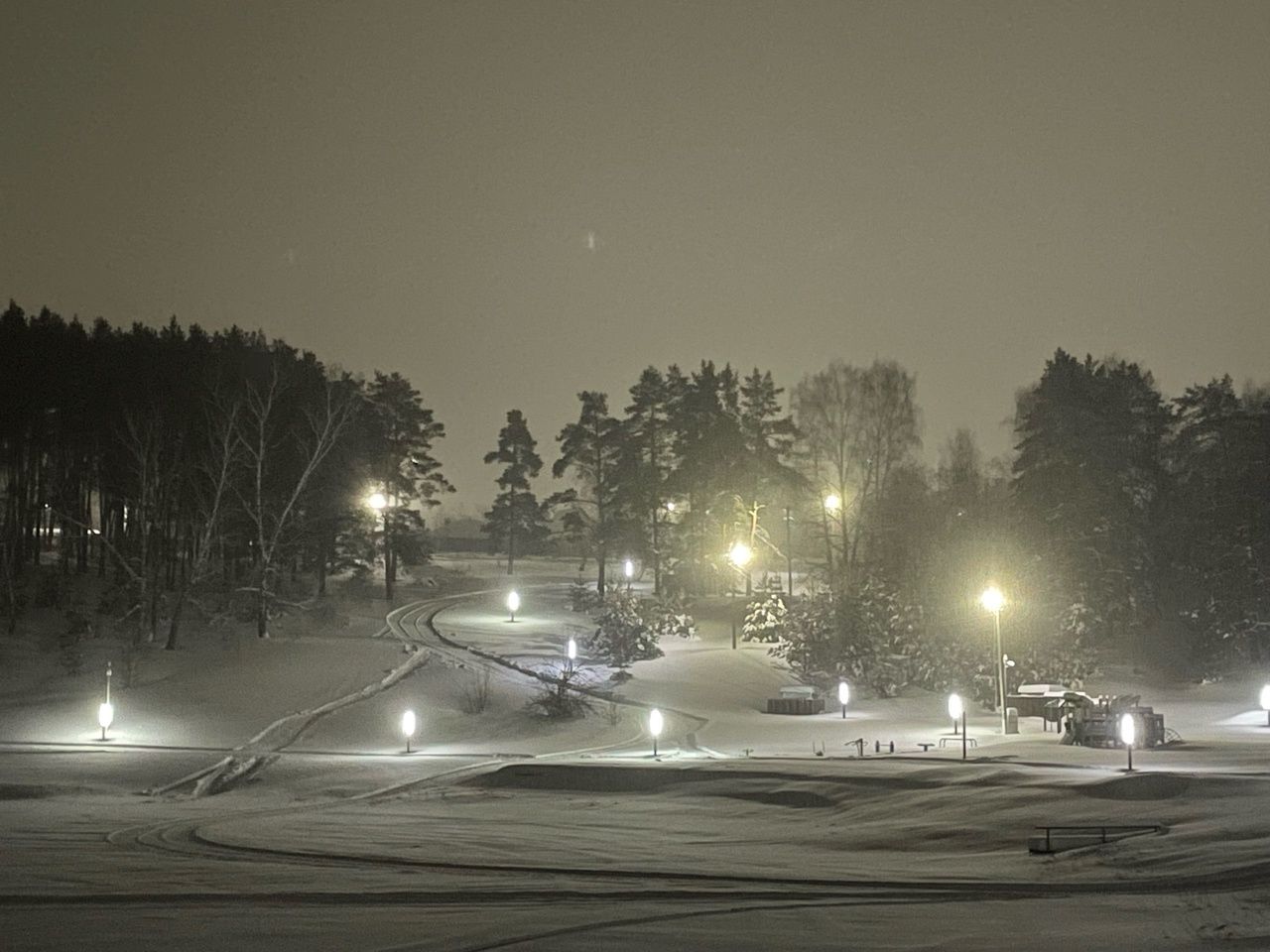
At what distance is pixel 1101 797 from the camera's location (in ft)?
58.8

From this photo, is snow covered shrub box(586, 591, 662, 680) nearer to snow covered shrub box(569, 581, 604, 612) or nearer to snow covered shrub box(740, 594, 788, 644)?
snow covered shrub box(740, 594, 788, 644)

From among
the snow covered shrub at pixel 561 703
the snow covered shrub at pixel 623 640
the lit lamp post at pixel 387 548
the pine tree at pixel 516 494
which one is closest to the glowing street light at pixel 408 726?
the snow covered shrub at pixel 561 703

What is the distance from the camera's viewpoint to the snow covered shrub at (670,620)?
170 feet

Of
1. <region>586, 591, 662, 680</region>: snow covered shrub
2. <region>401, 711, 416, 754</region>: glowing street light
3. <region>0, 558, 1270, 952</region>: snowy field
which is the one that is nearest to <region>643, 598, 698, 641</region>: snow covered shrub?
<region>586, 591, 662, 680</region>: snow covered shrub

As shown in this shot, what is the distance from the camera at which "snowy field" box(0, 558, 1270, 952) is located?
1116cm

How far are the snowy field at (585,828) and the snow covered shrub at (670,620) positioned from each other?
11221mm

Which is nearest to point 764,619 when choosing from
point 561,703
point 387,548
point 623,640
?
point 623,640

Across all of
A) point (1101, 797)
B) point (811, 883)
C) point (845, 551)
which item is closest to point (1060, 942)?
point (811, 883)

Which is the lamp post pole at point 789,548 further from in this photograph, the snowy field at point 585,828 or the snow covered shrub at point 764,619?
the snowy field at point 585,828

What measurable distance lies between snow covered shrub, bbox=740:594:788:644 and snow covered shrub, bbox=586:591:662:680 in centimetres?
526

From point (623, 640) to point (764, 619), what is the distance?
26.0ft

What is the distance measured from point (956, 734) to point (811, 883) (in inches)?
761

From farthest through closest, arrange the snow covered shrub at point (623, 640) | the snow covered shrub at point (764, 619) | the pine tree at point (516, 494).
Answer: the pine tree at point (516, 494)
the snow covered shrub at point (764, 619)
the snow covered shrub at point (623, 640)

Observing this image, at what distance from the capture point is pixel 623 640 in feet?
154
